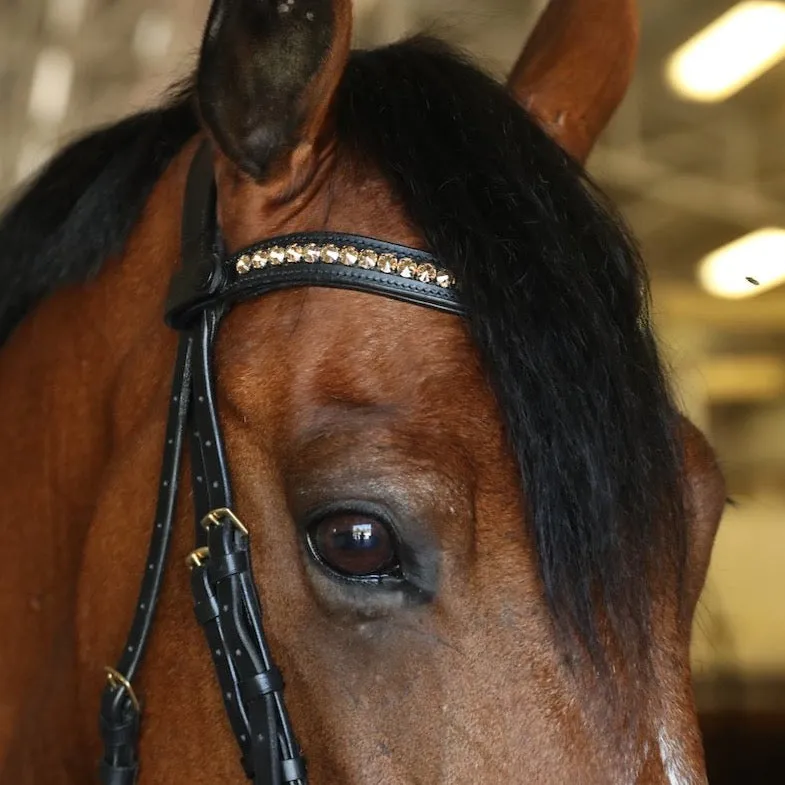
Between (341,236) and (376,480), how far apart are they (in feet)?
0.76

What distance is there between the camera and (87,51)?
10.5 feet

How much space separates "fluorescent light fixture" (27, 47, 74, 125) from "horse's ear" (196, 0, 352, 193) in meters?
2.57

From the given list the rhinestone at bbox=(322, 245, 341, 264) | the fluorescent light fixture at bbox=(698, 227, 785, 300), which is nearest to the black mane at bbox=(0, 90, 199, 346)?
the rhinestone at bbox=(322, 245, 341, 264)

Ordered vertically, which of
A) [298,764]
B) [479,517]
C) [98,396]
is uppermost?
[98,396]

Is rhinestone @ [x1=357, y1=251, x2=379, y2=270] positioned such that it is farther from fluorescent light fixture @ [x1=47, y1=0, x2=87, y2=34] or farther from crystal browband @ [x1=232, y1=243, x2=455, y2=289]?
fluorescent light fixture @ [x1=47, y1=0, x2=87, y2=34]

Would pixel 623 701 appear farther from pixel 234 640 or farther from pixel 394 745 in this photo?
pixel 234 640

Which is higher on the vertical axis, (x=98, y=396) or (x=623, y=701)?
(x=98, y=396)

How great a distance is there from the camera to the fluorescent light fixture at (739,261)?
3866 millimetres

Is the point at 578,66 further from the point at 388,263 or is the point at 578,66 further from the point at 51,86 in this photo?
the point at 51,86

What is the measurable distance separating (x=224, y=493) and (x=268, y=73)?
13.5 inches

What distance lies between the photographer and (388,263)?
85cm

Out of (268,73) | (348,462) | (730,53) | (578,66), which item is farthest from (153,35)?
(348,462)

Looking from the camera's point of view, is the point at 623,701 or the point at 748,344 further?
the point at 748,344

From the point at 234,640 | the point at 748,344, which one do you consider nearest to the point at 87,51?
the point at 234,640
